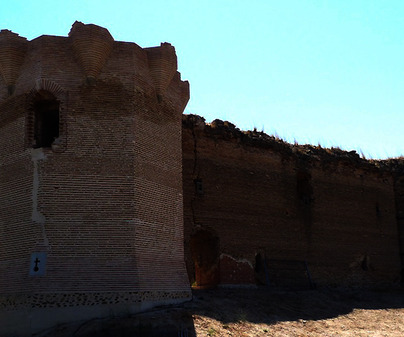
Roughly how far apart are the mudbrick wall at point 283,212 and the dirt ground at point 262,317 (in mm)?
912

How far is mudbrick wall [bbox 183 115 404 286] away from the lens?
15008 millimetres

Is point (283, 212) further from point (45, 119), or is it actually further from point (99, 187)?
point (45, 119)

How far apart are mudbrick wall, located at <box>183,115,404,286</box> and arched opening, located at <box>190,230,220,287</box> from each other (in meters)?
0.03

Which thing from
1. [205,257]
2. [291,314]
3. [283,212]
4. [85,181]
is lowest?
[291,314]

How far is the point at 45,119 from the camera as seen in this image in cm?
Answer: 1230

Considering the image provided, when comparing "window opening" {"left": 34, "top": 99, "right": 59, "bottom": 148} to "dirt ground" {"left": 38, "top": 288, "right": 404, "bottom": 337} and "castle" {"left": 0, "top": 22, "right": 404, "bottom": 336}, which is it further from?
"dirt ground" {"left": 38, "top": 288, "right": 404, "bottom": 337}

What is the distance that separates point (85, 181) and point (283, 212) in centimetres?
763

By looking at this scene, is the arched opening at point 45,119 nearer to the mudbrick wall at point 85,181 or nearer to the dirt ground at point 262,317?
the mudbrick wall at point 85,181

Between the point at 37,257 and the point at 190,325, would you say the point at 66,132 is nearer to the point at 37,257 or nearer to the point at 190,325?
the point at 37,257

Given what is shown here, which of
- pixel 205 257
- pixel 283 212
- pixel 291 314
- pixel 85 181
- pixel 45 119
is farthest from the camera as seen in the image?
pixel 283 212

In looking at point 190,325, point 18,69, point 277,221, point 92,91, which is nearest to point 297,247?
point 277,221

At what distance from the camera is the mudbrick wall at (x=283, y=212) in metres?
15.0

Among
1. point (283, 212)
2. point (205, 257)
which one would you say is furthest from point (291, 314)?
point (283, 212)

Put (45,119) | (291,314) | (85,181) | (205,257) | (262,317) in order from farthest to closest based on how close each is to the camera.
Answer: (205,257), (291,314), (45,119), (262,317), (85,181)
